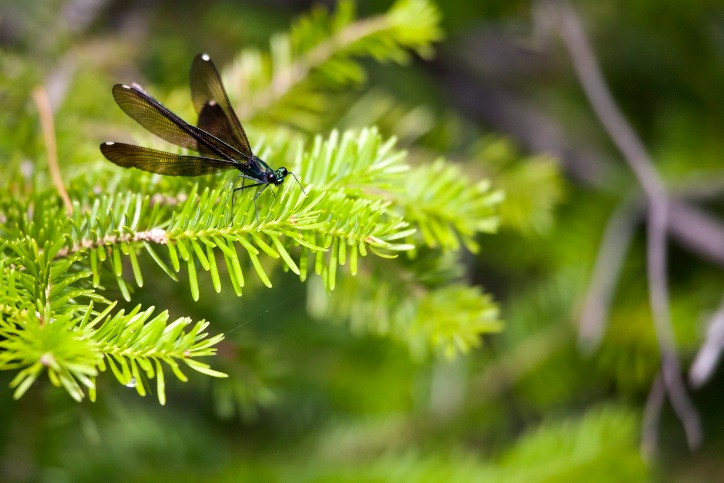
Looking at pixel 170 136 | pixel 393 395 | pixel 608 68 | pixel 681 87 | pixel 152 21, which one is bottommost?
pixel 393 395

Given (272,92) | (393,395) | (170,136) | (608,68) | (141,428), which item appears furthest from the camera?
(608,68)

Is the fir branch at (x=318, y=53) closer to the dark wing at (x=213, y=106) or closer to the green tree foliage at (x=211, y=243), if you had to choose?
the green tree foliage at (x=211, y=243)

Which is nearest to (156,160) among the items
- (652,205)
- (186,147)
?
(186,147)

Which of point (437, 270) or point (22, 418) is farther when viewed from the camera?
point (22, 418)

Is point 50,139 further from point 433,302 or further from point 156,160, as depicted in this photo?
point 433,302

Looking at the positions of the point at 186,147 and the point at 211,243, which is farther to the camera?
the point at 186,147

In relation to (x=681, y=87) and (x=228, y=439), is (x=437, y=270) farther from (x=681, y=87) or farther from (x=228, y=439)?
(x=681, y=87)

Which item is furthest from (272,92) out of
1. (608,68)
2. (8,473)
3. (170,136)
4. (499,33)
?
(608,68)

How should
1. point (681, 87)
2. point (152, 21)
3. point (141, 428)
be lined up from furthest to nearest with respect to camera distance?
point (681, 87) < point (152, 21) < point (141, 428)
